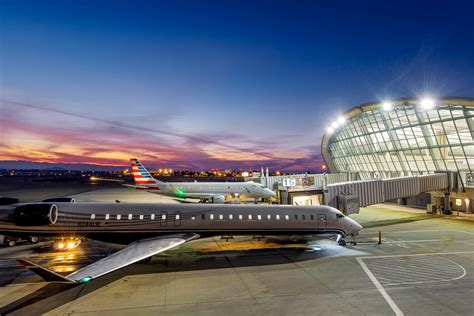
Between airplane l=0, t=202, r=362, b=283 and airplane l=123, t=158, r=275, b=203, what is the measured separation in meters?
20.5

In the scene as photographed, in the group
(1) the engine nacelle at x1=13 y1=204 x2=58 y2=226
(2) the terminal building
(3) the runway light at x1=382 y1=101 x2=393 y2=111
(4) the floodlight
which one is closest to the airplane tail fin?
(1) the engine nacelle at x1=13 y1=204 x2=58 y2=226

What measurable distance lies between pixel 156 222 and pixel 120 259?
393 centimetres

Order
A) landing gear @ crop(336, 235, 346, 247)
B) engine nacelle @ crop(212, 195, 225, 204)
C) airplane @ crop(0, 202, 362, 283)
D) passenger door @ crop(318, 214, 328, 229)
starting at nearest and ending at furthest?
1. airplane @ crop(0, 202, 362, 283)
2. passenger door @ crop(318, 214, 328, 229)
3. landing gear @ crop(336, 235, 346, 247)
4. engine nacelle @ crop(212, 195, 225, 204)

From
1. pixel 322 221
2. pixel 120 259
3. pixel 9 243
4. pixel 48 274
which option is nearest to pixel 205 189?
pixel 9 243

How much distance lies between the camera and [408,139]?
42.2 metres

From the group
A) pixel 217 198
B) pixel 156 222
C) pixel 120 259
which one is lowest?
pixel 120 259

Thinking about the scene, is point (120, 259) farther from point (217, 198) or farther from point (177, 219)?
point (217, 198)

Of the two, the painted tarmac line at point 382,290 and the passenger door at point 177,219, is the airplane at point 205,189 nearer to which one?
the passenger door at point 177,219

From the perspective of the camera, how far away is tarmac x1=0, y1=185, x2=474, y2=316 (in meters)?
11.1

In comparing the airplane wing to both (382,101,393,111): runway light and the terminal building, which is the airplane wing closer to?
the terminal building

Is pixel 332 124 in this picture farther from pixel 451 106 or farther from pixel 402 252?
pixel 402 252

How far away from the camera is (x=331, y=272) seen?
49.2 ft

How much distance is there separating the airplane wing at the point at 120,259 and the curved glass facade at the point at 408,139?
3214 cm

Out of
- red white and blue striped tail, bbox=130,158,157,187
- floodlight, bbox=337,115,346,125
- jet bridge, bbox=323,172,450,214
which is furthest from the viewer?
floodlight, bbox=337,115,346,125
